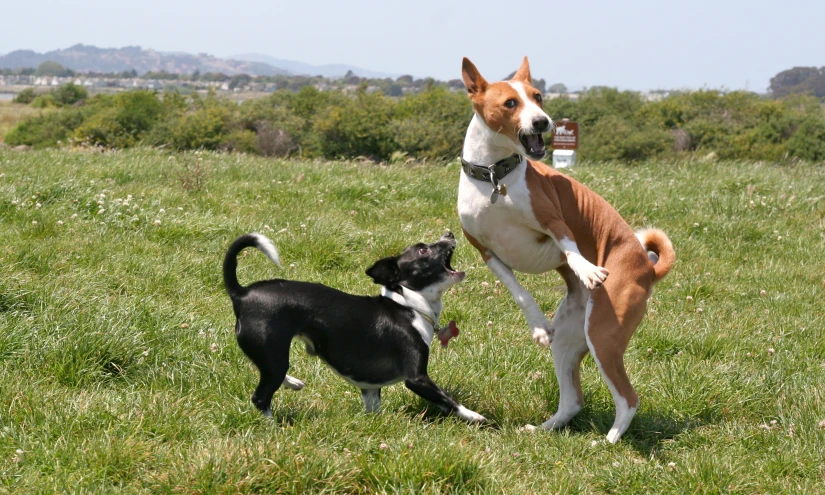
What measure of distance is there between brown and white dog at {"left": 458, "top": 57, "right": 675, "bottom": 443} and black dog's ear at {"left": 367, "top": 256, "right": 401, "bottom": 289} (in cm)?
44

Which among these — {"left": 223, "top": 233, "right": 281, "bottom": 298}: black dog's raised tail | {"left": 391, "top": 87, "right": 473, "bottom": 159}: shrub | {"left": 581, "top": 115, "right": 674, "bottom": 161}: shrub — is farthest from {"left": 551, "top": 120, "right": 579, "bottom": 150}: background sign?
{"left": 391, "top": 87, "right": 473, "bottom": 159}: shrub

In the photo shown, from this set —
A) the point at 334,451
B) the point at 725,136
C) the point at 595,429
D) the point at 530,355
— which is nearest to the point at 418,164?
the point at 530,355

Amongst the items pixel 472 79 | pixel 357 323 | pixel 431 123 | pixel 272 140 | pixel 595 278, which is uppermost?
pixel 472 79

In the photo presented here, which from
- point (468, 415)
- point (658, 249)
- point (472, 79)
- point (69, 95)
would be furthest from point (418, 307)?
point (69, 95)

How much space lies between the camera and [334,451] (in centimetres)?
348

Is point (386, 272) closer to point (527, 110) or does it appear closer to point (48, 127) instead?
point (527, 110)

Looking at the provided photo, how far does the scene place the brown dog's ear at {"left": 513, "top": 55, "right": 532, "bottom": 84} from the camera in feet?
14.6

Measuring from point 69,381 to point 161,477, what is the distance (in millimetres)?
1311

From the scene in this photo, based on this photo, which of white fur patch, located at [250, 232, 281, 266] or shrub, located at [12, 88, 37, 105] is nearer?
white fur patch, located at [250, 232, 281, 266]

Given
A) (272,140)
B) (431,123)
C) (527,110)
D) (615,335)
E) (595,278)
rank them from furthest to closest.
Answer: (431,123), (272,140), (615,335), (527,110), (595,278)

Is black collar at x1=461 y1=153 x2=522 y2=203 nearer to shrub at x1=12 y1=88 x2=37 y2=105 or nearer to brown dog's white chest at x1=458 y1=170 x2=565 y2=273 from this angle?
brown dog's white chest at x1=458 y1=170 x2=565 y2=273

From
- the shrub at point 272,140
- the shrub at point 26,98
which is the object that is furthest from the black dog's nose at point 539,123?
the shrub at point 26,98

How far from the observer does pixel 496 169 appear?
4168 mm

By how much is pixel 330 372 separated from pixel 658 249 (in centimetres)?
201
